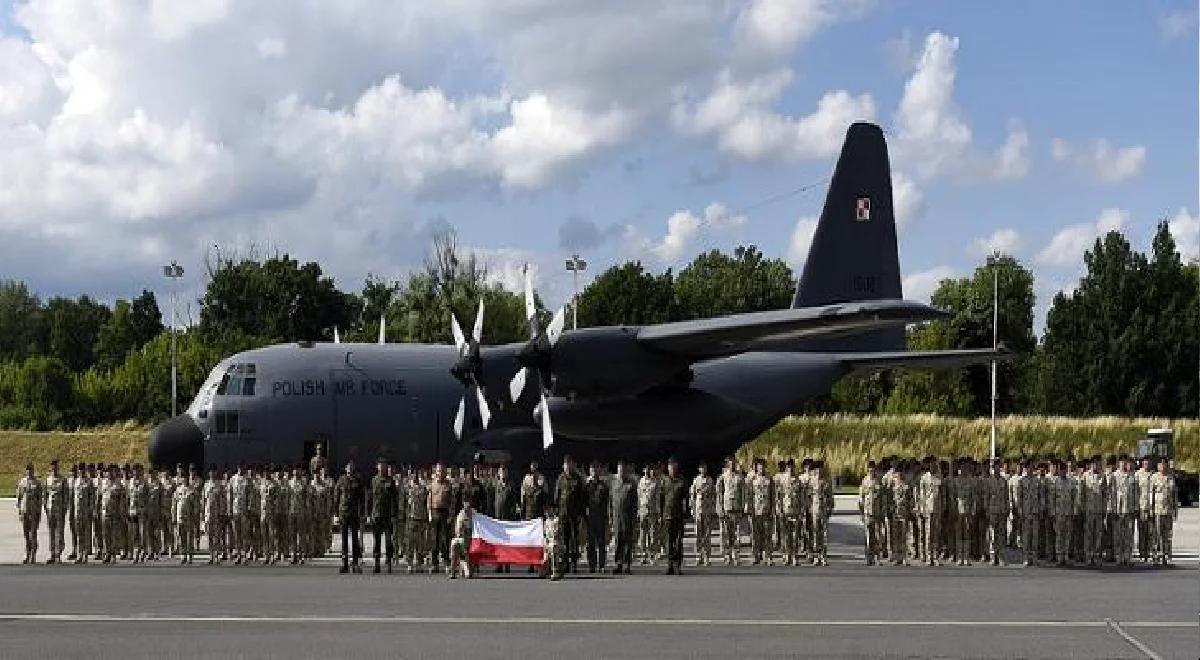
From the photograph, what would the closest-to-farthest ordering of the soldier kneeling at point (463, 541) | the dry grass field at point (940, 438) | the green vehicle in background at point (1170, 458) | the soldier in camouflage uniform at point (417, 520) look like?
the soldier kneeling at point (463, 541), the soldier in camouflage uniform at point (417, 520), the green vehicle in background at point (1170, 458), the dry grass field at point (940, 438)

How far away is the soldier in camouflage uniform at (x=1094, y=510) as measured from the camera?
23.2 metres

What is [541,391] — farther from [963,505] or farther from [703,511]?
[963,505]

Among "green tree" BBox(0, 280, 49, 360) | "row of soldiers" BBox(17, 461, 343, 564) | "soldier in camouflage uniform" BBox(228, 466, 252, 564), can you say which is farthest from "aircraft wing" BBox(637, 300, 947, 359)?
"green tree" BBox(0, 280, 49, 360)

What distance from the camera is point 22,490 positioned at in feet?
75.2

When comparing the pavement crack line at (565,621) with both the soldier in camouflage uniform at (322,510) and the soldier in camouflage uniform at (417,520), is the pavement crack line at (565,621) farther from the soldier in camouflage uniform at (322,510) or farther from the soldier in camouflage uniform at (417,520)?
Result: the soldier in camouflage uniform at (322,510)

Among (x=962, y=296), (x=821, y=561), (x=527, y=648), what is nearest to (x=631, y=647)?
(x=527, y=648)

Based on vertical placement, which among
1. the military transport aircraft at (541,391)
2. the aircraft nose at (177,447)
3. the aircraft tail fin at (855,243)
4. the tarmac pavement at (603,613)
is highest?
the aircraft tail fin at (855,243)

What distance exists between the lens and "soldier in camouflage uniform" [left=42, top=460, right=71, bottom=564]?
76.1 ft

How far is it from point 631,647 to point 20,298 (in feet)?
379

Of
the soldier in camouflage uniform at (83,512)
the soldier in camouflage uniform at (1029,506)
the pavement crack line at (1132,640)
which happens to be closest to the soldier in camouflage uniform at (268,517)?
the soldier in camouflage uniform at (83,512)

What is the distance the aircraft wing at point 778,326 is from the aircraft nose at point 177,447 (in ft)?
25.7

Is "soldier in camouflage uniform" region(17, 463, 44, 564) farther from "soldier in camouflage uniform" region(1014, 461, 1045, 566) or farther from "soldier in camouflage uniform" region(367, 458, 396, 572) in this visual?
"soldier in camouflage uniform" region(1014, 461, 1045, 566)

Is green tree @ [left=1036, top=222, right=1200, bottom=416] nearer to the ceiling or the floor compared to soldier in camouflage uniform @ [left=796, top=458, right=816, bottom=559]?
nearer to the ceiling

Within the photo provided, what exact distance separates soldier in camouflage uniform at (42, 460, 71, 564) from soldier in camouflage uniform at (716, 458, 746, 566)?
10082mm
